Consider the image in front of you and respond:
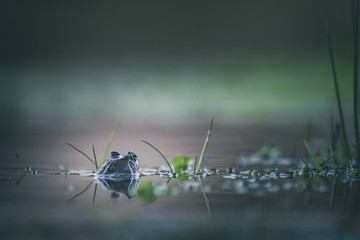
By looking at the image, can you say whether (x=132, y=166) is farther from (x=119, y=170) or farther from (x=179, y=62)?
(x=179, y=62)

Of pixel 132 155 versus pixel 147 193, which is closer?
pixel 147 193

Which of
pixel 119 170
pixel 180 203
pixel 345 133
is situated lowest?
pixel 180 203

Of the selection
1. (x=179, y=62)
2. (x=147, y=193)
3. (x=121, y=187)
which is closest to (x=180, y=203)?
(x=147, y=193)

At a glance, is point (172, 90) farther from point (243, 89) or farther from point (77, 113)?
point (77, 113)

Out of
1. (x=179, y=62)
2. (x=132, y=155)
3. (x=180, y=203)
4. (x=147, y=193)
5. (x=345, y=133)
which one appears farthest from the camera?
(x=179, y=62)

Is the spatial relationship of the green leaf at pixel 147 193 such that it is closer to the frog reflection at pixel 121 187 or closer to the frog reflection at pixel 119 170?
the frog reflection at pixel 121 187

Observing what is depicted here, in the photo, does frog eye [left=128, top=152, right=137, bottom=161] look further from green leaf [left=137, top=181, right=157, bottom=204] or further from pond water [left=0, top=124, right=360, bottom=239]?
green leaf [left=137, top=181, right=157, bottom=204]

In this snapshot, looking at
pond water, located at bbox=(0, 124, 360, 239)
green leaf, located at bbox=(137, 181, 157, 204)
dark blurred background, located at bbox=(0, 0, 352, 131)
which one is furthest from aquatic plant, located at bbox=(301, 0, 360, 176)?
dark blurred background, located at bbox=(0, 0, 352, 131)
